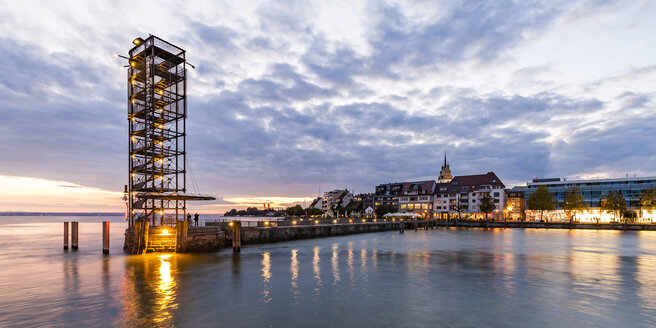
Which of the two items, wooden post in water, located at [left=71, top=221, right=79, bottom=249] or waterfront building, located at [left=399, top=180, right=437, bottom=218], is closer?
wooden post in water, located at [left=71, top=221, right=79, bottom=249]

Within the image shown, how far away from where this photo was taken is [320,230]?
208 feet

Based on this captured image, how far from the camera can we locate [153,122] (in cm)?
3797

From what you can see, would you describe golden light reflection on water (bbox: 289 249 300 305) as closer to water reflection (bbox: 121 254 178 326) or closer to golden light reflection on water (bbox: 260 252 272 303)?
golden light reflection on water (bbox: 260 252 272 303)

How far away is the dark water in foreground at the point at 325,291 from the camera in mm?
16859

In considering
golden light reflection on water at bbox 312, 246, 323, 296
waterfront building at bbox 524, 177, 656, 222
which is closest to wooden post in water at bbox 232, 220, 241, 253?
golden light reflection on water at bbox 312, 246, 323, 296

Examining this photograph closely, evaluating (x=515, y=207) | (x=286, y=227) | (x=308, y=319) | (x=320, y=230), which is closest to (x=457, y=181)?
(x=515, y=207)

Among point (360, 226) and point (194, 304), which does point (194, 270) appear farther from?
point (360, 226)

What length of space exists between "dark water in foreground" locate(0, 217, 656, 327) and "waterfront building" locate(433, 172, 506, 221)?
93282mm

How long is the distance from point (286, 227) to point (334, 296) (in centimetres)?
3391

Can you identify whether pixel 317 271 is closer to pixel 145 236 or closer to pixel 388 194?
pixel 145 236

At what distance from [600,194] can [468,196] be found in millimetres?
40951

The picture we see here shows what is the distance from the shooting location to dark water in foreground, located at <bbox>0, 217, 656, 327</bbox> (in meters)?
16.9

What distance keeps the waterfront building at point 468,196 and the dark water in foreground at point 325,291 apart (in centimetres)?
9328

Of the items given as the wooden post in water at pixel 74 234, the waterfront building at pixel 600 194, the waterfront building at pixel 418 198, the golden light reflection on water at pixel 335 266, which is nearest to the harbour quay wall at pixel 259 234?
the golden light reflection on water at pixel 335 266
